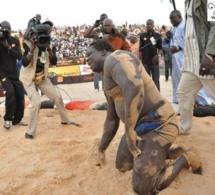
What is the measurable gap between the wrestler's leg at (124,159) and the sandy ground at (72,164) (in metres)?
0.09

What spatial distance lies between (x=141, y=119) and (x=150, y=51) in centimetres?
477

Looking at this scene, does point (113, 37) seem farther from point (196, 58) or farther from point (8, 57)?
point (196, 58)

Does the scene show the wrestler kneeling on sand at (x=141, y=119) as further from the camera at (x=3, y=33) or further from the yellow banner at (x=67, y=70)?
the yellow banner at (x=67, y=70)

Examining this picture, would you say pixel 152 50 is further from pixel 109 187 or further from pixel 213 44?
pixel 109 187

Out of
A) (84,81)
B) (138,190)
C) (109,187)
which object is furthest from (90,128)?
(84,81)

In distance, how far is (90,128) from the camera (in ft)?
17.2

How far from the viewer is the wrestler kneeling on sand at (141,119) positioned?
262 cm

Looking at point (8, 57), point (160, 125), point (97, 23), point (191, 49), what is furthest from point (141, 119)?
point (97, 23)

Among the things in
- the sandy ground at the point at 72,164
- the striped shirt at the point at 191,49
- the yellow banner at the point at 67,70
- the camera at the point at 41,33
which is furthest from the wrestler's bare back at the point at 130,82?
the yellow banner at the point at 67,70

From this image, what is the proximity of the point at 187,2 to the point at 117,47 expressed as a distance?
242cm

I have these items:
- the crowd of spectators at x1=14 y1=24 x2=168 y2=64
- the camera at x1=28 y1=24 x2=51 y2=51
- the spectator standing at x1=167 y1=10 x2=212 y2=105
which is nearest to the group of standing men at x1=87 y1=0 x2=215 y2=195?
the camera at x1=28 y1=24 x2=51 y2=51

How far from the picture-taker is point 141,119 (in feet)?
9.66

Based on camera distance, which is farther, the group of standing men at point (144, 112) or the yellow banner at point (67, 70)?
the yellow banner at point (67, 70)

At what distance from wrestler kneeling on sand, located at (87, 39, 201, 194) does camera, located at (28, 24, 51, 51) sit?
6.75 feet
